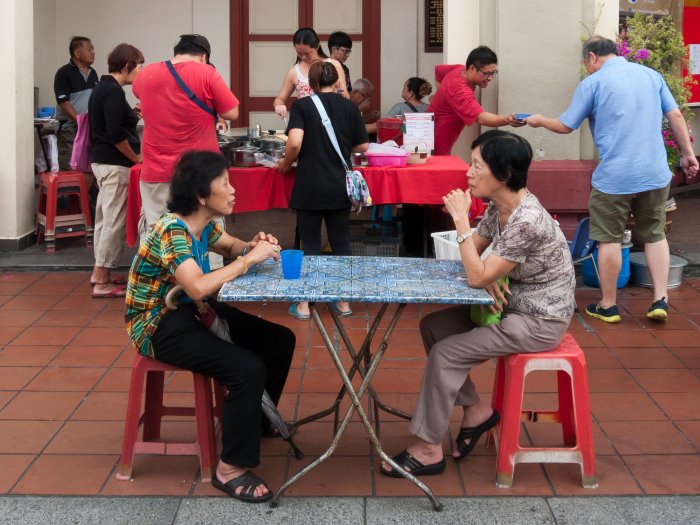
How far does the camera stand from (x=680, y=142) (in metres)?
6.43

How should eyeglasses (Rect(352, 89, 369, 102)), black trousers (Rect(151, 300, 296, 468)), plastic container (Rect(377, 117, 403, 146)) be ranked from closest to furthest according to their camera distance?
black trousers (Rect(151, 300, 296, 468)) < plastic container (Rect(377, 117, 403, 146)) < eyeglasses (Rect(352, 89, 369, 102))

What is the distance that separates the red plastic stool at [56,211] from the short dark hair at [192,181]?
4408mm

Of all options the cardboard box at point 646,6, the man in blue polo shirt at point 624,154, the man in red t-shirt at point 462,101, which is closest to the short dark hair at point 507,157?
the man in blue polo shirt at point 624,154

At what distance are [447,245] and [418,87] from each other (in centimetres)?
378

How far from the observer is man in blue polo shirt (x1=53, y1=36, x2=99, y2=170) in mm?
9227

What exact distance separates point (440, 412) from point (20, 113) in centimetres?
534

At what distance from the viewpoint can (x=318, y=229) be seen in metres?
6.42

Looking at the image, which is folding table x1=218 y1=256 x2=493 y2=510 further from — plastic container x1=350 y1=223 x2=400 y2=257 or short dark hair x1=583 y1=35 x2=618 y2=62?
plastic container x1=350 y1=223 x2=400 y2=257

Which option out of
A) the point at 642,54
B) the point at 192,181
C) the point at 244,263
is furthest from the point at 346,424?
the point at 642,54

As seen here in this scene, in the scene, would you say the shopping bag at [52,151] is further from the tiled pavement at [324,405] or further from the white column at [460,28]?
the white column at [460,28]

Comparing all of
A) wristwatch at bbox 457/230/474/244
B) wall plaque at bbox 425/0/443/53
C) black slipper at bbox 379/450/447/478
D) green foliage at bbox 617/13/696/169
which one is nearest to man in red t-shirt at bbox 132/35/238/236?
wristwatch at bbox 457/230/474/244

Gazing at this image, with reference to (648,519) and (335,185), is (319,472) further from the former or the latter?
(335,185)

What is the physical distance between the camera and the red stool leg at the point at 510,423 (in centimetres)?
400

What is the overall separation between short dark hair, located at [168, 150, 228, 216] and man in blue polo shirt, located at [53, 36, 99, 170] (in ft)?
18.1
